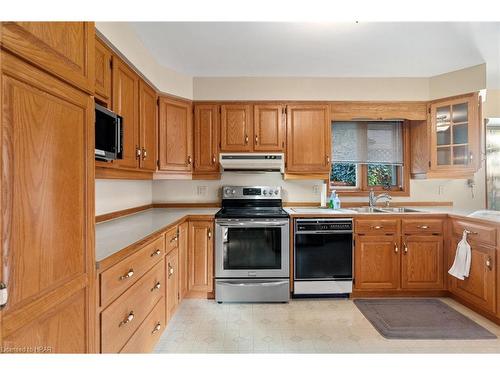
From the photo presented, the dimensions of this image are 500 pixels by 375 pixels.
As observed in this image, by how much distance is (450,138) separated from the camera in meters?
2.67

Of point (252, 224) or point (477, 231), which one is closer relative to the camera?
point (477, 231)

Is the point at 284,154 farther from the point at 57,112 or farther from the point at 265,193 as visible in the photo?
the point at 57,112

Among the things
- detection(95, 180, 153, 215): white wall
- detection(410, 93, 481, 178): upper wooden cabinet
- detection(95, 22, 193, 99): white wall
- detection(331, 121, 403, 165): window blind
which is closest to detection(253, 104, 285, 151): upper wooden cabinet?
detection(331, 121, 403, 165): window blind

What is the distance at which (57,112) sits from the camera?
77cm

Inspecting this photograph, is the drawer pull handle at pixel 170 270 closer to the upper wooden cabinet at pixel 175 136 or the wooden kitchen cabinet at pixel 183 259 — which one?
the wooden kitchen cabinet at pixel 183 259

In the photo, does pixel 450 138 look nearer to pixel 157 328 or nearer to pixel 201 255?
pixel 201 255

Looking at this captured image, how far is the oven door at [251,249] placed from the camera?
96.9 inches

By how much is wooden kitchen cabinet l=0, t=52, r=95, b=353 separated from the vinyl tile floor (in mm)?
1157

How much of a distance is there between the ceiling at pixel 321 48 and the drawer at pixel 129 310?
1.80 m

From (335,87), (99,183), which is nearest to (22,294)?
(99,183)

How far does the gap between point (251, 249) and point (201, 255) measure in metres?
0.50

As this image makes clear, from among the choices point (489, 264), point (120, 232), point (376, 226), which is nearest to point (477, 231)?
point (489, 264)

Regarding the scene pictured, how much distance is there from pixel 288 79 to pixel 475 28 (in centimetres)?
156

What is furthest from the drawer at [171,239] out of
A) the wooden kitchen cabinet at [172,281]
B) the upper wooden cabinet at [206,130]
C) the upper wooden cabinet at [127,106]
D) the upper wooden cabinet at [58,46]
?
the upper wooden cabinet at [58,46]
